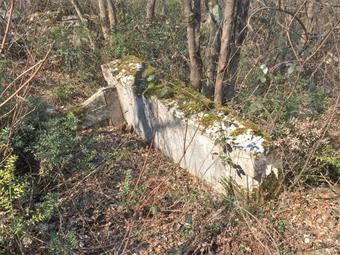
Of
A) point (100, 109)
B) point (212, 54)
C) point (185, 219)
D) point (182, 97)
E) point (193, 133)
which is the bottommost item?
point (185, 219)

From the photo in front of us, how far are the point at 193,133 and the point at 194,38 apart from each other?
1570 millimetres

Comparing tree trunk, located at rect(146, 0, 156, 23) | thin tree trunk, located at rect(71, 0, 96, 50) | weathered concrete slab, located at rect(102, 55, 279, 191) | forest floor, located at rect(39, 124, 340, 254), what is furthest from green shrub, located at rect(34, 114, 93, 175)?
tree trunk, located at rect(146, 0, 156, 23)

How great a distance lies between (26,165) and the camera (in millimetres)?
4379

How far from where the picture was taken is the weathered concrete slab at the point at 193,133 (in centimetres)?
359

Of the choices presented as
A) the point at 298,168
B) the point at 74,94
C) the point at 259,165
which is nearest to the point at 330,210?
the point at 298,168

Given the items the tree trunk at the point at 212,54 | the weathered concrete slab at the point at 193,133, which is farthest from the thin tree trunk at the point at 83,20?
the tree trunk at the point at 212,54

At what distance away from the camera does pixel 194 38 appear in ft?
16.6

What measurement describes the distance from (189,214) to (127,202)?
2.07 feet

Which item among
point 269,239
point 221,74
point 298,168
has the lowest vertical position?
point 269,239

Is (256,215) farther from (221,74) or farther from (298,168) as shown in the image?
(221,74)

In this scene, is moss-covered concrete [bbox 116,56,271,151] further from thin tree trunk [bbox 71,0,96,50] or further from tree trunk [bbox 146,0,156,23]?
tree trunk [bbox 146,0,156,23]

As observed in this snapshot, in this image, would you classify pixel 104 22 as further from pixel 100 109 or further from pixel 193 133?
pixel 193 133

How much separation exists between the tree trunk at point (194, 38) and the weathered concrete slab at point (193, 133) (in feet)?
2.16

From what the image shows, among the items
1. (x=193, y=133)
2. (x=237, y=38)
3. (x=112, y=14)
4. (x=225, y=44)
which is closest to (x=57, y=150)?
(x=193, y=133)
